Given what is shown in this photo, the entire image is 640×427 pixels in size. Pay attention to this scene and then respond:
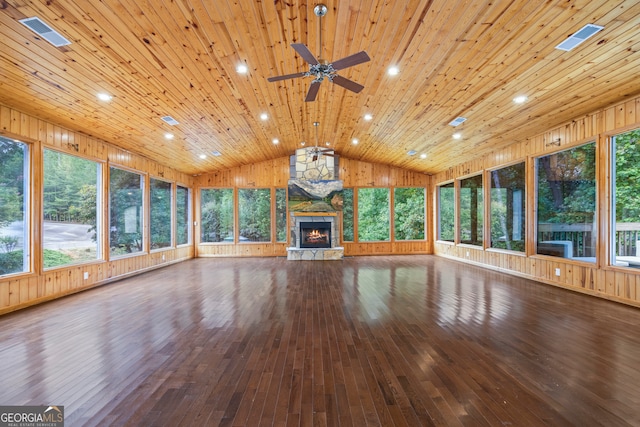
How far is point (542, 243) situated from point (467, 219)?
295 cm

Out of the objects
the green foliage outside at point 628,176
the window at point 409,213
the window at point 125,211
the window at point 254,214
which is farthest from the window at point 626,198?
the window at point 125,211

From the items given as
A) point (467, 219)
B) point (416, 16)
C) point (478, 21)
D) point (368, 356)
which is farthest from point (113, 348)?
point (467, 219)

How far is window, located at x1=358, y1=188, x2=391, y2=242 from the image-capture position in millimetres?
10961

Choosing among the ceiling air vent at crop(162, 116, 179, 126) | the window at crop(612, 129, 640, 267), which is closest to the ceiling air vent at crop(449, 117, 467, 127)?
the window at crop(612, 129, 640, 267)

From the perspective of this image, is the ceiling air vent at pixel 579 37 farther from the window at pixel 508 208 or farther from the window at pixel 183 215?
the window at pixel 183 215

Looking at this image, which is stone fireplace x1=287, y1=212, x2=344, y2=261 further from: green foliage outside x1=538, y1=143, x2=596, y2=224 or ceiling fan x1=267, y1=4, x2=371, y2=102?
ceiling fan x1=267, y1=4, x2=371, y2=102

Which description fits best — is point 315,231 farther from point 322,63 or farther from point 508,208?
point 322,63

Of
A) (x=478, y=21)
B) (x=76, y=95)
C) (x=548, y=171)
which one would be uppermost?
(x=478, y=21)

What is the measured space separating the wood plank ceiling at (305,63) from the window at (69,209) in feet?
2.47

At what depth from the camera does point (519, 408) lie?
2.05 meters

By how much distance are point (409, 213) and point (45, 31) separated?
1053cm

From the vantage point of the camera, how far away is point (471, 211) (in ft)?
29.2

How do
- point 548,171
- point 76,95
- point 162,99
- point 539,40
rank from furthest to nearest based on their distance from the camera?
1. point 548,171
2. point 162,99
3. point 76,95
4. point 539,40

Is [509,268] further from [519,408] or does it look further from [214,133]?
[214,133]
